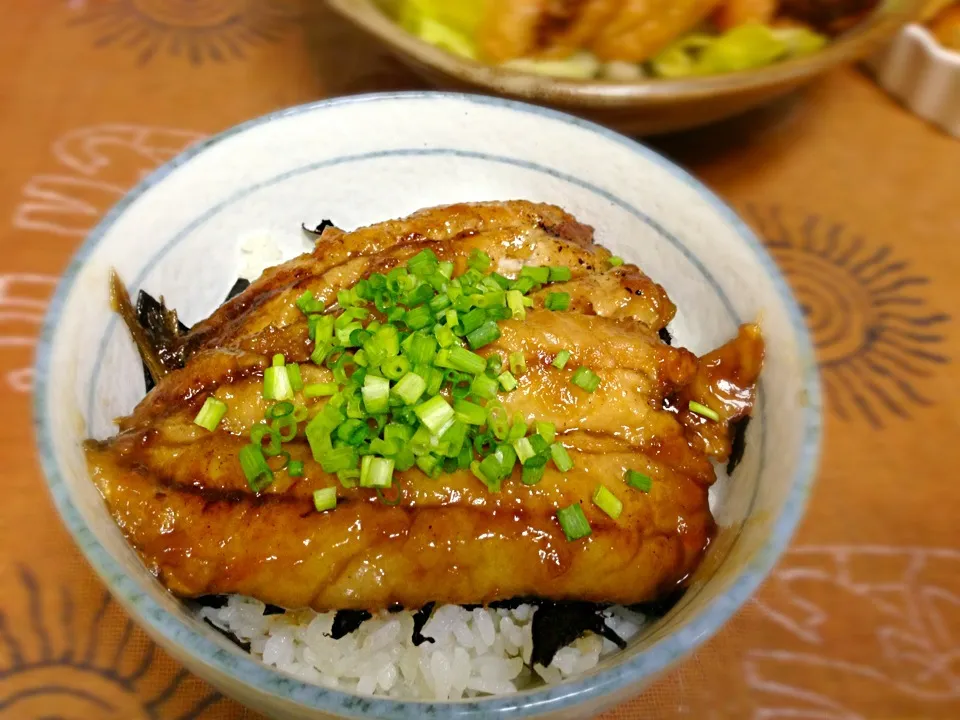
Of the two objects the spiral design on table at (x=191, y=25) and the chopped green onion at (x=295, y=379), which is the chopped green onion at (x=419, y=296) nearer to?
the chopped green onion at (x=295, y=379)

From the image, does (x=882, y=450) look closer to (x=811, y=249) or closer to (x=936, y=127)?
(x=811, y=249)

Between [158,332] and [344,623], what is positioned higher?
[158,332]

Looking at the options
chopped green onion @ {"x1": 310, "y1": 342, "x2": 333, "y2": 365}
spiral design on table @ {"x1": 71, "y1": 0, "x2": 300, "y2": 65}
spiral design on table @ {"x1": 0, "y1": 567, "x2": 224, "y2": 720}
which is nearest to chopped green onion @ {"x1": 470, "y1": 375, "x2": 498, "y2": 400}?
chopped green onion @ {"x1": 310, "y1": 342, "x2": 333, "y2": 365}

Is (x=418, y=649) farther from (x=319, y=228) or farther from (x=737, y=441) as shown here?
(x=319, y=228)

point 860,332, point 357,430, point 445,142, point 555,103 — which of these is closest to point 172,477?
point 357,430

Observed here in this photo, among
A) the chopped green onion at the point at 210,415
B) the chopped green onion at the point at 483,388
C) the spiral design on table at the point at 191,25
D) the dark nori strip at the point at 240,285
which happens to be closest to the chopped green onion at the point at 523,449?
the chopped green onion at the point at 483,388

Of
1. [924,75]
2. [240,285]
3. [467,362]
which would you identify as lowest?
[240,285]

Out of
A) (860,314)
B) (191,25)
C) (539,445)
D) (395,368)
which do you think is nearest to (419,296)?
(395,368)

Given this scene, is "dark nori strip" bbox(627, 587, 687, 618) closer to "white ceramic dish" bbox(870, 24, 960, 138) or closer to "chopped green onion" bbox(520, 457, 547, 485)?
"chopped green onion" bbox(520, 457, 547, 485)
